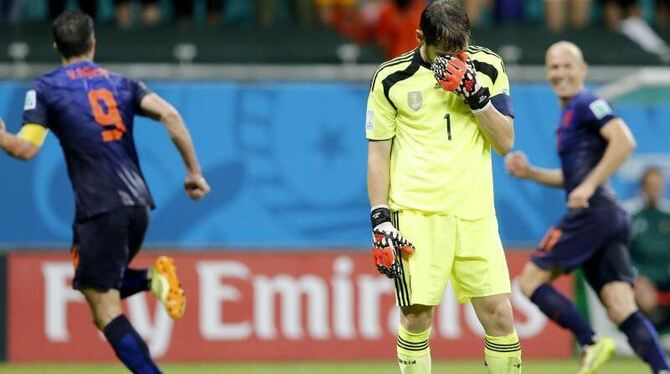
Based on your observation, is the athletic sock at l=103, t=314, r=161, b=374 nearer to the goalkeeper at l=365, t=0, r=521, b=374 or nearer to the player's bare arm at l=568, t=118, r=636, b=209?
the goalkeeper at l=365, t=0, r=521, b=374

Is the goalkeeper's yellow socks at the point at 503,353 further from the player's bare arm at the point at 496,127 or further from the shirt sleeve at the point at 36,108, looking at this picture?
the shirt sleeve at the point at 36,108

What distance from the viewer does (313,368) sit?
11117 millimetres

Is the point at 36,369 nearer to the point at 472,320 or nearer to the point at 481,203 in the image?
the point at 472,320

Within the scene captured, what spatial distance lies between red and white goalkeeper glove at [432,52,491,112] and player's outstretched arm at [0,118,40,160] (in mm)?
2430

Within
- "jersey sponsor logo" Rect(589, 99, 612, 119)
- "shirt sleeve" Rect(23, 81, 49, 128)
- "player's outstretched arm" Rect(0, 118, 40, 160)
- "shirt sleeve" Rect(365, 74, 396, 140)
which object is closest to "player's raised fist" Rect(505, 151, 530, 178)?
"jersey sponsor logo" Rect(589, 99, 612, 119)

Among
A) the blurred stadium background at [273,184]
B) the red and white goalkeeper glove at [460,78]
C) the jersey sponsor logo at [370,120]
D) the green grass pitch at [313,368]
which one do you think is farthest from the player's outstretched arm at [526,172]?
the red and white goalkeeper glove at [460,78]

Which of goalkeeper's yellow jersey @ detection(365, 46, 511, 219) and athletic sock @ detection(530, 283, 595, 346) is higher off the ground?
goalkeeper's yellow jersey @ detection(365, 46, 511, 219)

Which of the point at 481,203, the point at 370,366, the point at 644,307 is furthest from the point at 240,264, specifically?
the point at 481,203

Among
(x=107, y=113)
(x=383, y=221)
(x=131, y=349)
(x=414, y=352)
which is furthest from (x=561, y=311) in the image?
(x=107, y=113)

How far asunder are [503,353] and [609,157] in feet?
7.90

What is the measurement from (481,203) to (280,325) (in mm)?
4862

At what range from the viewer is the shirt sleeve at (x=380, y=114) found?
7.07m

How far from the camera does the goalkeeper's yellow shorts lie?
7027mm

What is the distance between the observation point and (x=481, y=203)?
7.12m
